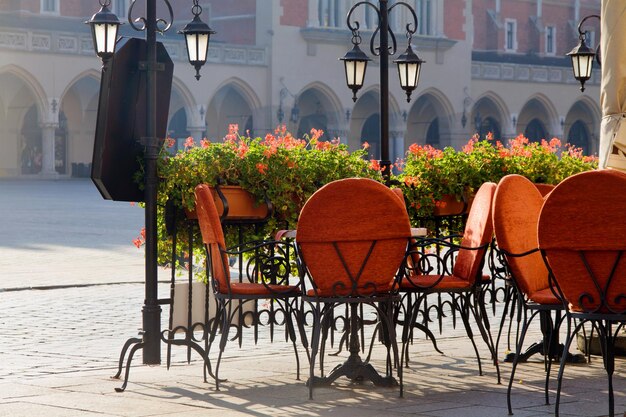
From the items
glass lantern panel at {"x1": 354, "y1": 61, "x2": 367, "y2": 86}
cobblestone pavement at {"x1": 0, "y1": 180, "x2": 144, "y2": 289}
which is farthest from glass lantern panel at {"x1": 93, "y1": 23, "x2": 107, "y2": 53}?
cobblestone pavement at {"x1": 0, "y1": 180, "x2": 144, "y2": 289}

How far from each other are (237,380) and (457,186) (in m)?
2.43

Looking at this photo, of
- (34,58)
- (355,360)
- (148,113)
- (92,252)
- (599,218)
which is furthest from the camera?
(34,58)

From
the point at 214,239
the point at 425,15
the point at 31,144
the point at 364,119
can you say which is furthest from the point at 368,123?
the point at 214,239

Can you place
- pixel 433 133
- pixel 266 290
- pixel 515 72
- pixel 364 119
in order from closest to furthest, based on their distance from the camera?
pixel 266 290 → pixel 364 119 → pixel 515 72 → pixel 433 133

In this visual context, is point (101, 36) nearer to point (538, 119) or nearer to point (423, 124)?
point (423, 124)

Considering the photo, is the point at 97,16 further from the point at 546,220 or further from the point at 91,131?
the point at 91,131

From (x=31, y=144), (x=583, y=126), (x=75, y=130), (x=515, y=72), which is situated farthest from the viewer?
(x=583, y=126)

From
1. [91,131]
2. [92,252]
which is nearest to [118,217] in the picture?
[92,252]

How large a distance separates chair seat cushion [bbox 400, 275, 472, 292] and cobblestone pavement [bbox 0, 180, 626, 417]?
1.34 ft

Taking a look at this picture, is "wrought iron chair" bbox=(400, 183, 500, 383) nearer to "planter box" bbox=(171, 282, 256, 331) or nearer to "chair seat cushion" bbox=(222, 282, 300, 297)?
"chair seat cushion" bbox=(222, 282, 300, 297)

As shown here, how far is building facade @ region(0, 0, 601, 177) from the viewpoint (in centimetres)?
3684

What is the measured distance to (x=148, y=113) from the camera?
603 centimetres

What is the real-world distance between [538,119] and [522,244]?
45016 mm

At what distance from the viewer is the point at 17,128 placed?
132ft
